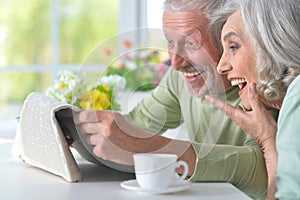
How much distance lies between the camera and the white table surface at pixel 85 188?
132 cm

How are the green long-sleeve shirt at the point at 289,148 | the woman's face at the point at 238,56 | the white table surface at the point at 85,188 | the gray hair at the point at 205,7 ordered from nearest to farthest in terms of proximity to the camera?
the green long-sleeve shirt at the point at 289,148
the white table surface at the point at 85,188
the woman's face at the point at 238,56
the gray hair at the point at 205,7

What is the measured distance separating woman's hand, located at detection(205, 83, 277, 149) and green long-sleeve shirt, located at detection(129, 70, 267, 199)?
3 centimetres

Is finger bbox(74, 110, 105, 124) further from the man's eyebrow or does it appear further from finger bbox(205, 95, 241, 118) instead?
the man's eyebrow

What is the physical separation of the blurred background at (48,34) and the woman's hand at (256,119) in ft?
7.23

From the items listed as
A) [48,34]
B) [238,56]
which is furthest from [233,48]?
[48,34]

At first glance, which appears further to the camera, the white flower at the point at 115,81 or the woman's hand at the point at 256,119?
the woman's hand at the point at 256,119

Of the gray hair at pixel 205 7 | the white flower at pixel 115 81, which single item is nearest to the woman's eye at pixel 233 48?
the gray hair at pixel 205 7

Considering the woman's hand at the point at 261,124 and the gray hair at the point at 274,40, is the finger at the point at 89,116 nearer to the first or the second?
the woman's hand at the point at 261,124

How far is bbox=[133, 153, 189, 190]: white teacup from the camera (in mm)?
1341

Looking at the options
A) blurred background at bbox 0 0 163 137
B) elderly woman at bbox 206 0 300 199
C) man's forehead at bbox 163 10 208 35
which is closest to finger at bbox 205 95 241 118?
elderly woman at bbox 206 0 300 199

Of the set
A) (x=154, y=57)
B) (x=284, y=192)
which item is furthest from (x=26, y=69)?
(x=284, y=192)

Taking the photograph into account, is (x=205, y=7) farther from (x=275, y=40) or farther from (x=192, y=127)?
(x=192, y=127)

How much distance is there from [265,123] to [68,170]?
1.64 feet

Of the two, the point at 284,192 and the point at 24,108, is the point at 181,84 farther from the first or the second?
the point at 284,192
